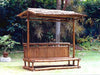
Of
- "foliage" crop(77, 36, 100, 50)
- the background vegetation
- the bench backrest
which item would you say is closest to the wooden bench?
the bench backrest

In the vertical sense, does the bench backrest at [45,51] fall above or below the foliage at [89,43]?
above

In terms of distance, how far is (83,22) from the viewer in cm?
2122

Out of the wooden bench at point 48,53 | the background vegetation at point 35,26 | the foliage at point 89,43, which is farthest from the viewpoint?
the foliage at point 89,43

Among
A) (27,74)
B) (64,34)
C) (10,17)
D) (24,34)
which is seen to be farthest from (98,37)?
(27,74)

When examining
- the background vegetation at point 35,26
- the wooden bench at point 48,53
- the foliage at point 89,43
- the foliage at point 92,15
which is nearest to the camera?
the wooden bench at point 48,53

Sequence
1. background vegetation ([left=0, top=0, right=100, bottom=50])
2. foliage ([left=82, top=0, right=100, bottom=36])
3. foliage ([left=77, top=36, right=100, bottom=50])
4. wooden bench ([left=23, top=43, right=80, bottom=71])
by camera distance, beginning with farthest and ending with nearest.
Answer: foliage ([left=82, top=0, right=100, bottom=36]) → foliage ([left=77, top=36, right=100, bottom=50]) → background vegetation ([left=0, top=0, right=100, bottom=50]) → wooden bench ([left=23, top=43, right=80, bottom=71])

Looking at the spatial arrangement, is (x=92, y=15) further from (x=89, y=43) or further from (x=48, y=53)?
(x=48, y=53)

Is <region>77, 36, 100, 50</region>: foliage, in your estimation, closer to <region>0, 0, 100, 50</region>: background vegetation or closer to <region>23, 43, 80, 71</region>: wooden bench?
<region>0, 0, 100, 50</region>: background vegetation

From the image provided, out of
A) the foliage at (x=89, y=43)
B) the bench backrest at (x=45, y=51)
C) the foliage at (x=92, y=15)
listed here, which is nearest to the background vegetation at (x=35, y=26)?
the foliage at (x=89, y=43)

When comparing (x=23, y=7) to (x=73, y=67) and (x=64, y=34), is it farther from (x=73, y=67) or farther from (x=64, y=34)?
(x=73, y=67)

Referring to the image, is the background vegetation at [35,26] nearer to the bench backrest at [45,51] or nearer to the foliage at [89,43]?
the foliage at [89,43]

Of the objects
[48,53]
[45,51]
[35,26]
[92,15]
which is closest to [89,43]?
[92,15]

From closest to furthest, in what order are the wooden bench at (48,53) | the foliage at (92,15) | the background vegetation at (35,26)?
the wooden bench at (48,53) → the background vegetation at (35,26) → the foliage at (92,15)

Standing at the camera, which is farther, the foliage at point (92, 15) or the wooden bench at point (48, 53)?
the foliage at point (92, 15)
